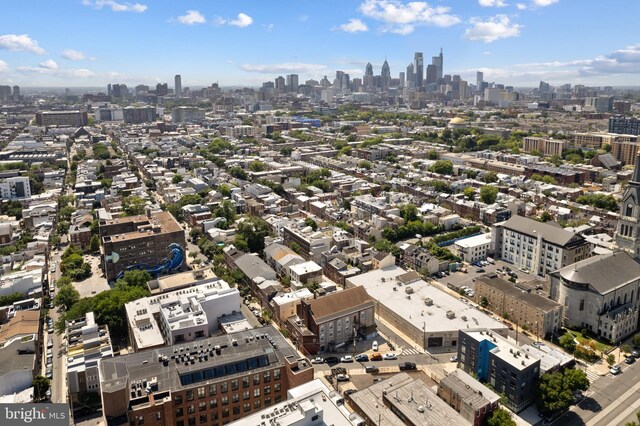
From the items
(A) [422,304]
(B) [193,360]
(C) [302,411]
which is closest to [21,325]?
(B) [193,360]

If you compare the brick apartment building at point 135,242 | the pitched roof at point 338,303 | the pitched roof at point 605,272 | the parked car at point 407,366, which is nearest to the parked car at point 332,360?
the pitched roof at point 338,303

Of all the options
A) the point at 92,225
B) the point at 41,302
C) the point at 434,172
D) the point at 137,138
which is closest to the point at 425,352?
the point at 41,302

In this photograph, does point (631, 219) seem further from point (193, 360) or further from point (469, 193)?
point (193, 360)

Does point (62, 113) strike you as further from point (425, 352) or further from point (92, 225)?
point (425, 352)

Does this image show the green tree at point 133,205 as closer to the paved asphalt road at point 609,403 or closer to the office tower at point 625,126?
the paved asphalt road at point 609,403

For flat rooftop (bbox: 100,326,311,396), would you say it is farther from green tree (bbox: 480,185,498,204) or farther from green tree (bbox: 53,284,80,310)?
green tree (bbox: 480,185,498,204)

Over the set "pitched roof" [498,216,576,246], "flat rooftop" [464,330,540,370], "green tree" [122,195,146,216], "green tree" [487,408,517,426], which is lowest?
"green tree" [487,408,517,426]

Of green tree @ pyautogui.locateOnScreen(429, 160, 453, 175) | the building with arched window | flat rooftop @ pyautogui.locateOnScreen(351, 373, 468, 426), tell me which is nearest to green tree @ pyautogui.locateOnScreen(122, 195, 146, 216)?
flat rooftop @ pyautogui.locateOnScreen(351, 373, 468, 426)
